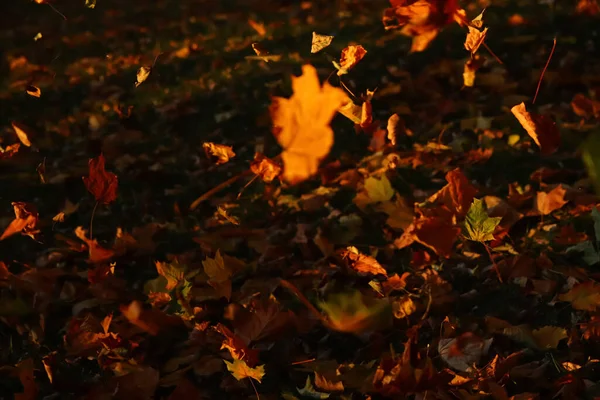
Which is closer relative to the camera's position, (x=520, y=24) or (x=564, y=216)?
(x=564, y=216)

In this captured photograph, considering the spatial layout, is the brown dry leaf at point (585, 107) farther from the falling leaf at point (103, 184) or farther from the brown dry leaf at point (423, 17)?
the falling leaf at point (103, 184)

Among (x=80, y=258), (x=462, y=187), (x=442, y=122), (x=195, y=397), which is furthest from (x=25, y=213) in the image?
(x=442, y=122)

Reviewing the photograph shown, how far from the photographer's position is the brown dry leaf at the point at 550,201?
1.84 m

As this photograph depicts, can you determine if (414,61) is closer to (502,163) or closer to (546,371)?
(502,163)

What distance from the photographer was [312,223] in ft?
6.55

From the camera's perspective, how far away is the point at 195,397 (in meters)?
1.43

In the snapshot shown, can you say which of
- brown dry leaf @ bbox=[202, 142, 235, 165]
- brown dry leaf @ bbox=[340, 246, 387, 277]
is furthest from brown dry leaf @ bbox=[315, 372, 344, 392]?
brown dry leaf @ bbox=[202, 142, 235, 165]

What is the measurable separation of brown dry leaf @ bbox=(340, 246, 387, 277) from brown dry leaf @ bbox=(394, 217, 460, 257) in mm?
142

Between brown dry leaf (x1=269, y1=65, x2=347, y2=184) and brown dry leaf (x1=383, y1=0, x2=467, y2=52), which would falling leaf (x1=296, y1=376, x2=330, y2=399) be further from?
brown dry leaf (x1=383, y1=0, x2=467, y2=52)

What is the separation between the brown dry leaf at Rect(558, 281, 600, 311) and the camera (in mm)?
1525

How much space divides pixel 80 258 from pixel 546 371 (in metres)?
1.31

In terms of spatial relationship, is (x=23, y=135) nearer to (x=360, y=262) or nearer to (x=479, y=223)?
(x=360, y=262)

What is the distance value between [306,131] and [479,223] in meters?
0.85

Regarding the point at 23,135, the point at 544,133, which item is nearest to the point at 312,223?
the point at 544,133
